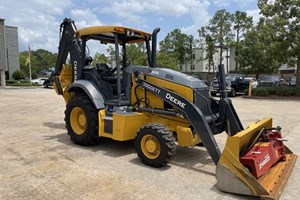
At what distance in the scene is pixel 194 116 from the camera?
4.91 metres

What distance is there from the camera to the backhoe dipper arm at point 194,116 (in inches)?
185

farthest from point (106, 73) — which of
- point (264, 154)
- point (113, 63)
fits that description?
point (264, 154)

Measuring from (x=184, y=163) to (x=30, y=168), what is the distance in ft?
8.79

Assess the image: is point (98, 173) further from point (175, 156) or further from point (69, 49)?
point (69, 49)

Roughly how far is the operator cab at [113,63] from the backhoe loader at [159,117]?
0.8 inches

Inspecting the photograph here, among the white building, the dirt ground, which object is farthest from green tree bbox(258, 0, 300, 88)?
the white building

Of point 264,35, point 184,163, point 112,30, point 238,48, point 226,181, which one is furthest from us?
point 238,48

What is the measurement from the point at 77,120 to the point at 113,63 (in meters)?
1.53

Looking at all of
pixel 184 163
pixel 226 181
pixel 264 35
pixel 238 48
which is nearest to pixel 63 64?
pixel 184 163

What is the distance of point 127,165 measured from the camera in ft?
17.1

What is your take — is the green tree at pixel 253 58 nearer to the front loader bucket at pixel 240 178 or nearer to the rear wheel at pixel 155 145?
the rear wheel at pixel 155 145

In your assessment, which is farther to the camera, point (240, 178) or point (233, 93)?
point (233, 93)

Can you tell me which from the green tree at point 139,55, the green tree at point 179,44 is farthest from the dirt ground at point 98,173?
the green tree at point 179,44

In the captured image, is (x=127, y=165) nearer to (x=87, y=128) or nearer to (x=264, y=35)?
(x=87, y=128)
